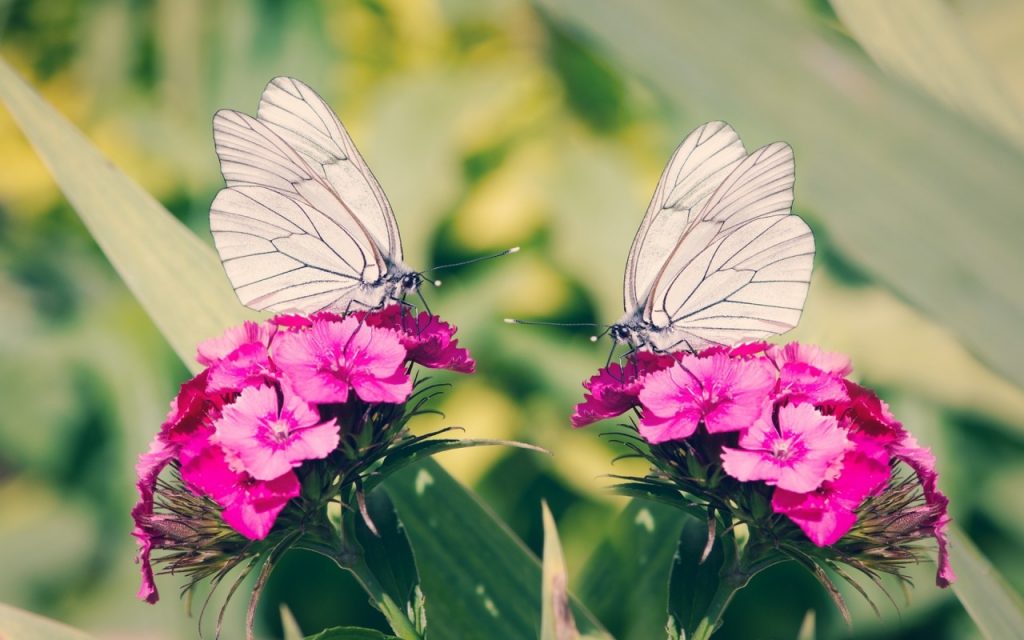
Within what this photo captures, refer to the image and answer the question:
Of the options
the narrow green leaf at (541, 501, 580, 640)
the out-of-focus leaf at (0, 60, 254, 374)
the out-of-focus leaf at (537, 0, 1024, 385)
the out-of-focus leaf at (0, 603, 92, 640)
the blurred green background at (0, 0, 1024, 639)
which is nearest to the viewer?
the out-of-focus leaf at (537, 0, 1024, 385)

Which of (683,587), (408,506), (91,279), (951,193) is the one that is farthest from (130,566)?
(951,193)

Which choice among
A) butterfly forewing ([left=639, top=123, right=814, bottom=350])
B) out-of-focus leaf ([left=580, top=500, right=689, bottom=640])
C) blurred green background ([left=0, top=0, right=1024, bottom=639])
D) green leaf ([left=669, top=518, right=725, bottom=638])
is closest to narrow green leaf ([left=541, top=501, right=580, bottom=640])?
green leaf ([left=669, top=518, right=725, bottom=638])

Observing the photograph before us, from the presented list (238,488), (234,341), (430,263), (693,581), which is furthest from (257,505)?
(430,263)

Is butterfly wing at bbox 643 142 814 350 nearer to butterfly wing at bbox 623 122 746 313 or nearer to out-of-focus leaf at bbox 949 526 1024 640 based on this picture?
butterfly wing at bbox 623 122 746 313

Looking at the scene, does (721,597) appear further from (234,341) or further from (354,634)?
(234,341)

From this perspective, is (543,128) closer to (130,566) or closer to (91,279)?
(91,279)

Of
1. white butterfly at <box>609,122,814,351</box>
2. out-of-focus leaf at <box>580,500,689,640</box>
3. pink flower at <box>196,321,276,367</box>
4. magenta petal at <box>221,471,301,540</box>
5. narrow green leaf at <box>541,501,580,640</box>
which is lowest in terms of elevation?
out-of-focus leaf at <box>580,500,689,640</box>

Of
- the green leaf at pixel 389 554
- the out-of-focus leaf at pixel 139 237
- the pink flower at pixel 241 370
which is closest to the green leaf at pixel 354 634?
the green leaf at pixel 389 554
